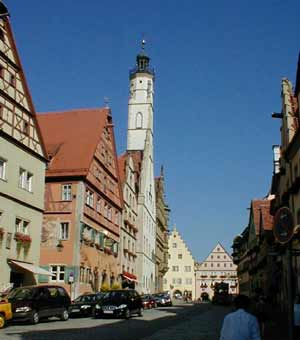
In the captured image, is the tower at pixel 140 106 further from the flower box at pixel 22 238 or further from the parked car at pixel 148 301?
the flower box at pixel 22 238

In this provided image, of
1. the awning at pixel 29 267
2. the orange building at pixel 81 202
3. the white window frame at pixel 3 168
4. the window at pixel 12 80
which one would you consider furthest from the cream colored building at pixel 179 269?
the white window frame at pixel 3 168

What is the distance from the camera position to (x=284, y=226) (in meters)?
8.67

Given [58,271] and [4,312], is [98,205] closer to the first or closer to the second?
[58,271]

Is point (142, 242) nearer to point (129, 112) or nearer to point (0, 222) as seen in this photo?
point (129, 112)

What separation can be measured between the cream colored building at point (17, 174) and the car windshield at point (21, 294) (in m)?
5.26

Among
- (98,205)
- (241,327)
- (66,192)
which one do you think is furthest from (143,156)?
(241,327)

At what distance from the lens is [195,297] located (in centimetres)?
12400

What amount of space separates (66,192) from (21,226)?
10.5m

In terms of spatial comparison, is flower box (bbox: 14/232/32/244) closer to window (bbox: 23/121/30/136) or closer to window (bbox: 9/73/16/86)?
window (bbox: 23/121/30/136)

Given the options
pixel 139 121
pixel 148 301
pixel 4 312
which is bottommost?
pixel 148 301

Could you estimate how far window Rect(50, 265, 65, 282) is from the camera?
137ft

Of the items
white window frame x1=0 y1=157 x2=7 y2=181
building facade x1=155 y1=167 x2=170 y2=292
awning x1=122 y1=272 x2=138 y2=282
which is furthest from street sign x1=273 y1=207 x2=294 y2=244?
building facade x1=155 y1=167 x2=170 y2=292

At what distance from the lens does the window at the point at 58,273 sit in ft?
137

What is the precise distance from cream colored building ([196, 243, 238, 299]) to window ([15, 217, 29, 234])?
93645mm
